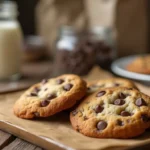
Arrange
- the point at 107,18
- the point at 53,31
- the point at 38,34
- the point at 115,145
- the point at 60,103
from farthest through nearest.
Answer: the point at 38,34
the point at 53,31
the point at 107,18
the point at 60,103
the point at 115,145

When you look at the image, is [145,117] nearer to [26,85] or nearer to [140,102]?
[140,102]

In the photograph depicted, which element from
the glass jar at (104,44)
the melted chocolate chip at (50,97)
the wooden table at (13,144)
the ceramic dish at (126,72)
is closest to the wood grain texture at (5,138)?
the wooden table at (13,144)

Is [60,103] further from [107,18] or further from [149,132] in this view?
[107,18]

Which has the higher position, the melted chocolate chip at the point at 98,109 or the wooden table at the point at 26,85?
the melted chocolate chip at the point at 98,109

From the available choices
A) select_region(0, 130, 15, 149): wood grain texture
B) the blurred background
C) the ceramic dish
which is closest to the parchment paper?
select_region(0, 130, 15, 149): wood grain texture

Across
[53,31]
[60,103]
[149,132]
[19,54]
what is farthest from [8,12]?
[149,132]

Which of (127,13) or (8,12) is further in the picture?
(127,13)

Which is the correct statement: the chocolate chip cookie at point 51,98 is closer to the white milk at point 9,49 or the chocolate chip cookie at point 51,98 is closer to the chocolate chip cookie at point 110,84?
the chocolate chip cookie at point 110,84
